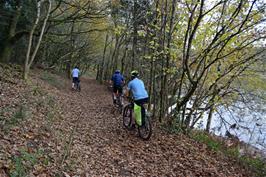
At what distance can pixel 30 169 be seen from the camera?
4.78 m

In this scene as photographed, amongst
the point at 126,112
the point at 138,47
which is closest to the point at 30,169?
the point at 126,112

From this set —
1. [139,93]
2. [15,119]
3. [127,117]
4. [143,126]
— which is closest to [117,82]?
[127,117]

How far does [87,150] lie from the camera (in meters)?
7.27

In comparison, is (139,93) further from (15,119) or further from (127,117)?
(15,119)

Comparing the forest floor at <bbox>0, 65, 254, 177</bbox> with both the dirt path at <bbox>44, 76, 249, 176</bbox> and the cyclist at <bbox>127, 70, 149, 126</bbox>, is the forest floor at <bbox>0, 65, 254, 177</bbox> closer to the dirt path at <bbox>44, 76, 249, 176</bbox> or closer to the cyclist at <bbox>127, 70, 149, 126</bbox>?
the dirt path at <bbox>44, 76, 249, 176</bbox>

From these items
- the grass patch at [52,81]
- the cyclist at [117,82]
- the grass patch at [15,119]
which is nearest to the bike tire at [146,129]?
the grass patch at [15,119]

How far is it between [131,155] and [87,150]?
1.27m

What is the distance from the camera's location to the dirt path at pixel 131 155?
640 cm

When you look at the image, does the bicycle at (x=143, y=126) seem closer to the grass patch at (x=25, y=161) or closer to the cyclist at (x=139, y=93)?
the cyclist at (x=139, y=93)

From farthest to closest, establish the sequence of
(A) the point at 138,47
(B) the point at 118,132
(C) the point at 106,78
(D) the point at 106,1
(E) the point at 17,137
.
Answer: (C) the point at 106,78 → (A) the point at 138,47 → (D) the point at 106,1 → (B) the point at 118,132 → (E) the point at 17,137

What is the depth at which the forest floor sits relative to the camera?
5.30m

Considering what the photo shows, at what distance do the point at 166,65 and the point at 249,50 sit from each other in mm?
Answer: 3445

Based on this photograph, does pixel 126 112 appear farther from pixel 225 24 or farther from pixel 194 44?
pixel 225 24

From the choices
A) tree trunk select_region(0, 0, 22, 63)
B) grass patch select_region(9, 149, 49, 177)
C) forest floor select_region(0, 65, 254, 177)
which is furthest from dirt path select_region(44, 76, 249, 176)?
tree trunk select_region(0, 0, 22, 63)
